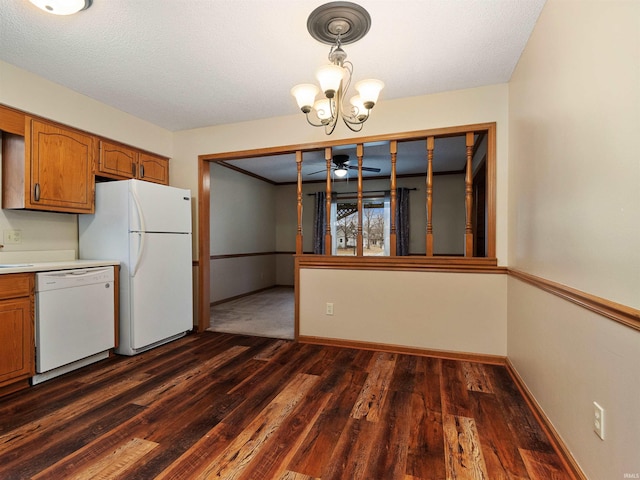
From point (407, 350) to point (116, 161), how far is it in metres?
3.39

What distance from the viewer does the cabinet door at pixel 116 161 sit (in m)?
3.06

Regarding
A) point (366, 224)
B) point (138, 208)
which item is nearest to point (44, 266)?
point (138, 208)

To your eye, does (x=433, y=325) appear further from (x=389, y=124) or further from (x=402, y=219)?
(x=402, y=219)

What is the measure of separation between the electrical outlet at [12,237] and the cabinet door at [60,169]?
0.31 meters

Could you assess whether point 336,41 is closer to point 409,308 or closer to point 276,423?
point 409,308

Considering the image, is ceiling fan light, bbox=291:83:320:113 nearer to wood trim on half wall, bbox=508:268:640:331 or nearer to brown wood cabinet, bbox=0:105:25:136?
wood trim on half wall, bbox=508:268:640:331

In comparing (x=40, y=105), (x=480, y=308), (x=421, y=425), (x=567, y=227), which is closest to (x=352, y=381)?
(x=421, y=425)

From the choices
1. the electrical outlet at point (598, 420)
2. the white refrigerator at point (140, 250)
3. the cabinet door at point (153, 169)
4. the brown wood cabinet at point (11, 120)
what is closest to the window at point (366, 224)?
the cabinet door at point (153, 169)

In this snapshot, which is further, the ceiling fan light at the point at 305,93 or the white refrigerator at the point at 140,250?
the white refrigerator at the point at 140,250

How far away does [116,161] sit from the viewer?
320 cm

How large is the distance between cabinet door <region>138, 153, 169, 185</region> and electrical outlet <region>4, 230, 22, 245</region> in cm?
117

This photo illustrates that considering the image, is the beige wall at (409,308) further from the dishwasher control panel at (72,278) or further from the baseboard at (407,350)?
the dishwasher control panel at (72,278)

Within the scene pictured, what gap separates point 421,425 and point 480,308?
1.34 meters

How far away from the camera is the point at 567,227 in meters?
1.50
